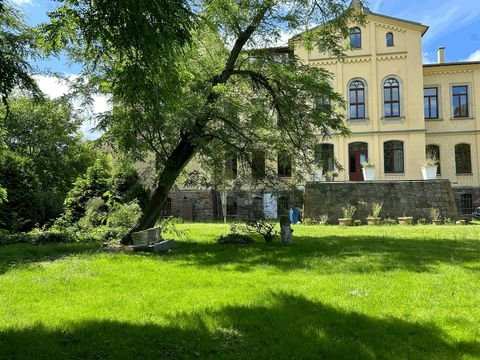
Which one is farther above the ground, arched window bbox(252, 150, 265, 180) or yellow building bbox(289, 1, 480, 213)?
yellow building bbox(289, 1, 480, 213)

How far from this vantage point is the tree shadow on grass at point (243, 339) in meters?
4.21

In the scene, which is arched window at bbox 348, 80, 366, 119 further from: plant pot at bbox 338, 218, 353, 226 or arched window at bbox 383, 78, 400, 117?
plant pot at bbox 338, 218, 353, 226

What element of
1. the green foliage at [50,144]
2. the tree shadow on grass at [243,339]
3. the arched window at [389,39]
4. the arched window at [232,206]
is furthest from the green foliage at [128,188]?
the arched window at [389,39]

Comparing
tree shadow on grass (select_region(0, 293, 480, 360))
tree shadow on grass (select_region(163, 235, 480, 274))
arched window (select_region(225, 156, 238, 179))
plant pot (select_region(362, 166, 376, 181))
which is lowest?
tree shadow on grass (select_region(0, 293, 480, 360))

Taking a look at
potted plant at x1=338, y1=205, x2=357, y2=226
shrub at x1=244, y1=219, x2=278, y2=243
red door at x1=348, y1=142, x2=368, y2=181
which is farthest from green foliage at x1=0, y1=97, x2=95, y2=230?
red door at x1=348, y1=142, x2=368, y2=181

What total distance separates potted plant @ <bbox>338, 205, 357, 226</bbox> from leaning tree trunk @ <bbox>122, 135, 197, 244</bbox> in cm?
1029

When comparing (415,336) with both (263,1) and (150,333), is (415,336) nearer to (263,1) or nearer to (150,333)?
(150,333)

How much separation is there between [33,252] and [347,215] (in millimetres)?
14130

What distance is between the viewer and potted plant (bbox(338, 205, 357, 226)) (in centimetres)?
2067

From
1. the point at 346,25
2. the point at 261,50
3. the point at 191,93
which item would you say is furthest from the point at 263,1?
the point at 191,93

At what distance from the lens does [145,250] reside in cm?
1116

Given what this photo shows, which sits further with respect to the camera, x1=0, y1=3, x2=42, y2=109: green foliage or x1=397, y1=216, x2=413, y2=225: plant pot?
x1=397, y1=216, x2=413, y2=225: plant pot

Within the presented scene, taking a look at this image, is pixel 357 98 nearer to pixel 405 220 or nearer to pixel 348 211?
pixel 348 211

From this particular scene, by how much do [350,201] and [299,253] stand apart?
12.4 m
